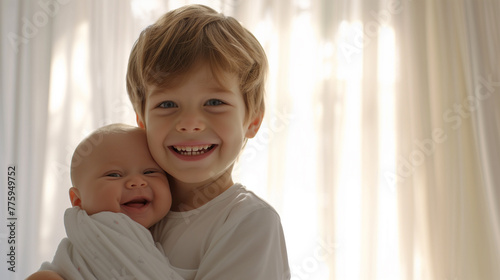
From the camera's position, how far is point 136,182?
967 mm

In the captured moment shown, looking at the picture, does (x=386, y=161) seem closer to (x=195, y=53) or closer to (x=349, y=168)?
(x=349, y=168)

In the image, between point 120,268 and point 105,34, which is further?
point 105,34

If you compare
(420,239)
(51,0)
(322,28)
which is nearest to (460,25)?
(322,28)

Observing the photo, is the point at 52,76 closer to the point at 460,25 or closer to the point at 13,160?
the point at 13,160

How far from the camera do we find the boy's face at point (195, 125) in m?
0.96

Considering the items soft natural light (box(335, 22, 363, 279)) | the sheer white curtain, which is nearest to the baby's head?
the sheer white curtain

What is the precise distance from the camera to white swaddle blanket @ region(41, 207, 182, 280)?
0.85 m

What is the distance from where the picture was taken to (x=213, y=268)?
84cm

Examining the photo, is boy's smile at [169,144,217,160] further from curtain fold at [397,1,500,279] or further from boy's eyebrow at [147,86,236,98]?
curtain fold at [397,1,500,279]

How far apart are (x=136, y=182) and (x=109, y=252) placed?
0.49 ft

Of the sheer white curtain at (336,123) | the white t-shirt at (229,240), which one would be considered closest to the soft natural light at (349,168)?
the sheer white curtain at (336,123)

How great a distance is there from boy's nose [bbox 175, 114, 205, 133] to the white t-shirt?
0.14m

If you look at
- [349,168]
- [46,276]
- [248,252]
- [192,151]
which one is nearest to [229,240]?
[248,252]

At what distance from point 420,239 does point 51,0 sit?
240 cm
